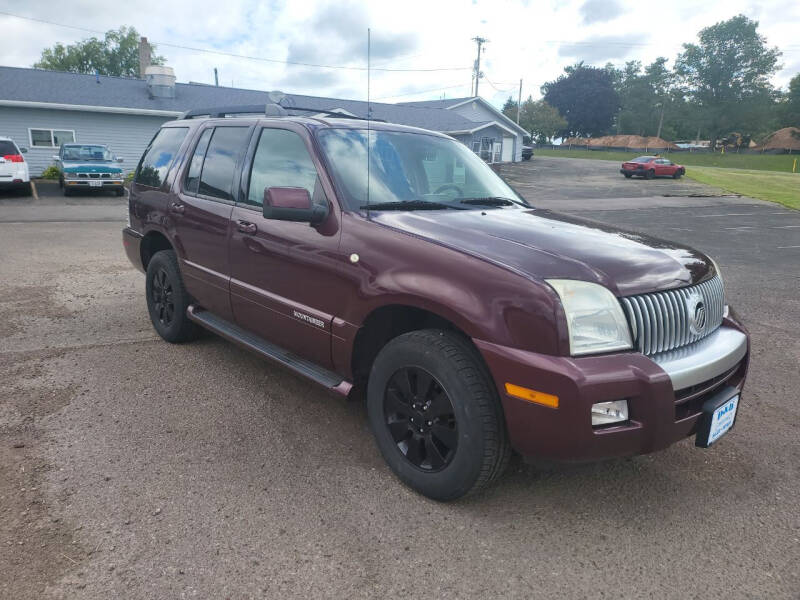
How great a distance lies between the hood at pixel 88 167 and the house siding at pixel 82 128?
20.7 feet

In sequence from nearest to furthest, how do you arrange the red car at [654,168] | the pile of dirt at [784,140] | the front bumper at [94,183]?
the front bumper at [94,183]
the red car at [654,168]
the pile of dirt at [784,140]

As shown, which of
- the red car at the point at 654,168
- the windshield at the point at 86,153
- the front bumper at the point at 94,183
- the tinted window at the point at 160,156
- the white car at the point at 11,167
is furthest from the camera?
the red car at the point at 654,168

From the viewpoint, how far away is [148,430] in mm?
3471

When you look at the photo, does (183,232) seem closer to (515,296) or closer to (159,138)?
(159,138)

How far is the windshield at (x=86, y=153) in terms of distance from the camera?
1914 centimetres

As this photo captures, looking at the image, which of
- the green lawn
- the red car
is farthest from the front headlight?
the red car

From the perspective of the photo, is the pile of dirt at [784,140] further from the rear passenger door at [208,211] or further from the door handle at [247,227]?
the door handle at [247,227]

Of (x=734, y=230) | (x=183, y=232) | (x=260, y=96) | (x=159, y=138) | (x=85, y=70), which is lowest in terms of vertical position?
(x=734, y=230)

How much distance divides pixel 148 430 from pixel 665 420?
9.23 feet

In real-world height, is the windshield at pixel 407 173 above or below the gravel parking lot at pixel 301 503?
above

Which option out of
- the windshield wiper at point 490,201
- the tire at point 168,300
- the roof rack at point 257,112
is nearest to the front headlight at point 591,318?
the windshield wiper at point 490,201

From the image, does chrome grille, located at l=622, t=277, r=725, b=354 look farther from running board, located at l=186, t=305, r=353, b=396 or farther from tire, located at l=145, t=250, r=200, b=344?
tire, located at l=145, t=250, r=200, b=344

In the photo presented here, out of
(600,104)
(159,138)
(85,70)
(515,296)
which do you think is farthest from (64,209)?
(600,104)

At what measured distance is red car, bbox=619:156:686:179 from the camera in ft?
122
